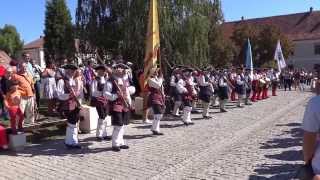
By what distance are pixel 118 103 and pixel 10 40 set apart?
7183cm

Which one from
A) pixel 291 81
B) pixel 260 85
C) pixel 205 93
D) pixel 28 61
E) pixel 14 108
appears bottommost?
pixel 14 108

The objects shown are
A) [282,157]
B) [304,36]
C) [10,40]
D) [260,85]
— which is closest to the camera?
[282,157]

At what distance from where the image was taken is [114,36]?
22906 millimetres

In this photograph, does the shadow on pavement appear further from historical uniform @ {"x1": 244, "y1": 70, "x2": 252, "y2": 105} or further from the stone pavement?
historical uniform @ {"x1": 244, "y1": 70, "x2": 252, "y2": 105}

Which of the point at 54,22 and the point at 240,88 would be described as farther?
the point at 54,22

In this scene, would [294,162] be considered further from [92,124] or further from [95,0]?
[95,0]

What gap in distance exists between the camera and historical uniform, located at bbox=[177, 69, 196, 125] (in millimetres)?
15102

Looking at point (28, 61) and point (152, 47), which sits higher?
point (152, 47)

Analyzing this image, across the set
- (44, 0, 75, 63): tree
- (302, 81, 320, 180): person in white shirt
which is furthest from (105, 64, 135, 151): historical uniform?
(44, 0, 75, 63): tree

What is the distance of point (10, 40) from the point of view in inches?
3115

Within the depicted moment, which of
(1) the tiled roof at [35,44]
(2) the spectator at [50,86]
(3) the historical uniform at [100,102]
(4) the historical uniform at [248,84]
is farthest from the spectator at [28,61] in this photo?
(1) the tiled roof at [35,44]

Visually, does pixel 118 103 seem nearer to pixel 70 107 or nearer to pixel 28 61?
pixel 70 107

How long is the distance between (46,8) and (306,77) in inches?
1230

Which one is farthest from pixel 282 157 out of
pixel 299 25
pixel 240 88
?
pixel 299 25
